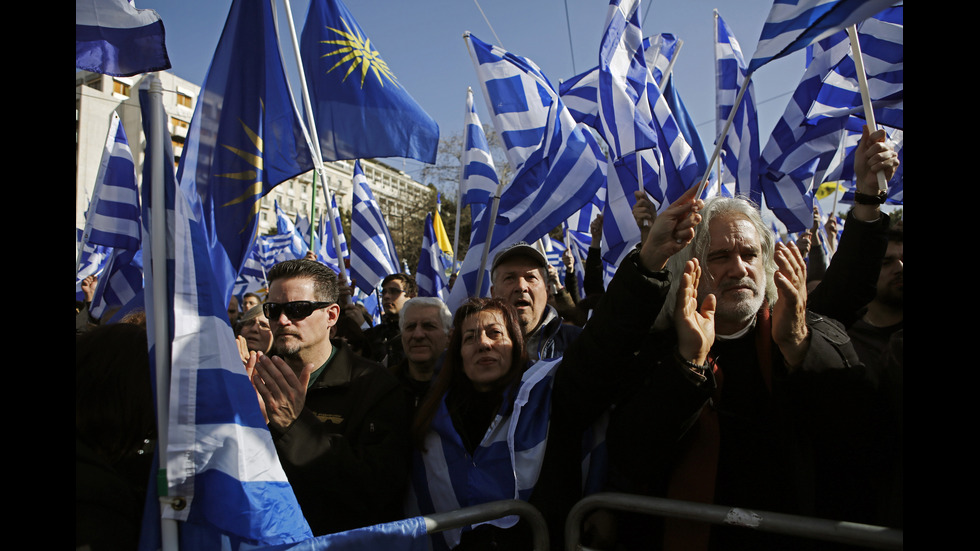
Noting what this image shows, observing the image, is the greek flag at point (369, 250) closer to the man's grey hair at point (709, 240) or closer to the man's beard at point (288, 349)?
the man's beard at point (288, 349)

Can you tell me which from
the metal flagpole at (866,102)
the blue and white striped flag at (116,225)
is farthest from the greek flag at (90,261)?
the metal flagpole at (866,102)

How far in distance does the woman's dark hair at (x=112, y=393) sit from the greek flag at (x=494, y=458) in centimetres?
112

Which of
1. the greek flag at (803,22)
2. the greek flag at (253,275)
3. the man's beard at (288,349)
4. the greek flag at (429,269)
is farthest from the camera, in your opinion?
the greek flag at (253,275)

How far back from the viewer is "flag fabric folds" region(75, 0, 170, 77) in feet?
8.83

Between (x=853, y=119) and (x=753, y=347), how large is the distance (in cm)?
548

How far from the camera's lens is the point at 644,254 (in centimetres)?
228

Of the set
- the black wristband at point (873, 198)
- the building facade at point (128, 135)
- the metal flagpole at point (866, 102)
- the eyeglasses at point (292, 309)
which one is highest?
the building facade at point (128, 135)

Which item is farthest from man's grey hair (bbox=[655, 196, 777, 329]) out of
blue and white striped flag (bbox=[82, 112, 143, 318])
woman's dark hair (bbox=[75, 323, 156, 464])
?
blue and white striped flag (bbox=[82, 112, 143, 318])

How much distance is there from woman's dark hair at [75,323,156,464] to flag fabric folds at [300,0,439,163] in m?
3.24

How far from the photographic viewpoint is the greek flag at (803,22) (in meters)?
2.53

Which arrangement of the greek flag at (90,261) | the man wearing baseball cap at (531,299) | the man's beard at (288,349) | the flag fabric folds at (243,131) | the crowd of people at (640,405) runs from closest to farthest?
the crowd of people at (640,405) → the man's beard at (288,349) → the man wearing baseball cap at (531,299) → the flag fabric folds at (243,131) → the greek flag at (90,261)
